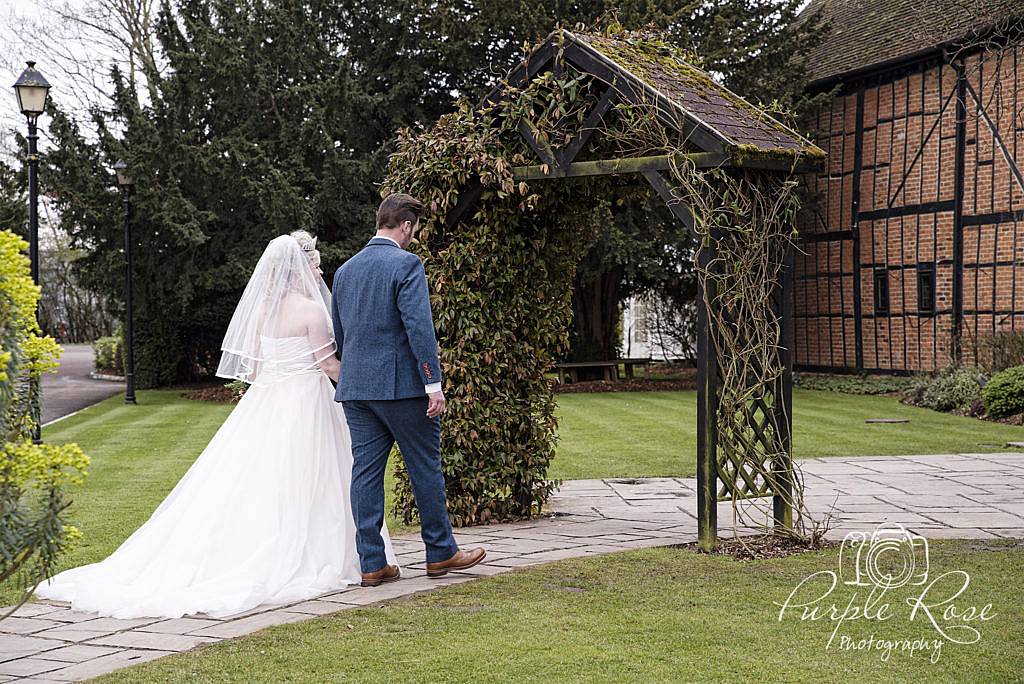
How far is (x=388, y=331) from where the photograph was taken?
5.64 meters

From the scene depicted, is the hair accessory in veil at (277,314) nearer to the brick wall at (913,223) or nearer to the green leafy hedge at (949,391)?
the green leafy hedge at (949,391)

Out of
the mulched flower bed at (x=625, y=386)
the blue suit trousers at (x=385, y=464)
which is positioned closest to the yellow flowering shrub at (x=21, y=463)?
the blue suit trousers at (x=385, y=464)

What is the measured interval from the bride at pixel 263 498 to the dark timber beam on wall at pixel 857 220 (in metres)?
17.3

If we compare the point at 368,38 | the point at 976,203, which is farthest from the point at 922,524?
the point at 368,38

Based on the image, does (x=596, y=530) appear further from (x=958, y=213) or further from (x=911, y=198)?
(x=911, y=198)

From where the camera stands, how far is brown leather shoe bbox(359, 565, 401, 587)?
5668 mm

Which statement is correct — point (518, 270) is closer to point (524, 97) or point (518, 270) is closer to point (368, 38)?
point (524, 97)

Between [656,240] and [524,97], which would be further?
[656,240]

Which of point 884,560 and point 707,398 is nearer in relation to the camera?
point 884,560

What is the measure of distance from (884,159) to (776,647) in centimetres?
1836

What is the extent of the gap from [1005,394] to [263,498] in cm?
1231

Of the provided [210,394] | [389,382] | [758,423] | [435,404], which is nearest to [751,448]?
[758,423]

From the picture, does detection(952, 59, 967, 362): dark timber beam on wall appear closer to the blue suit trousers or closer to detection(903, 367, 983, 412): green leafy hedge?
detection(903, 367, 983, 412): green leafy hedge

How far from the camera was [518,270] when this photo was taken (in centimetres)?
755
